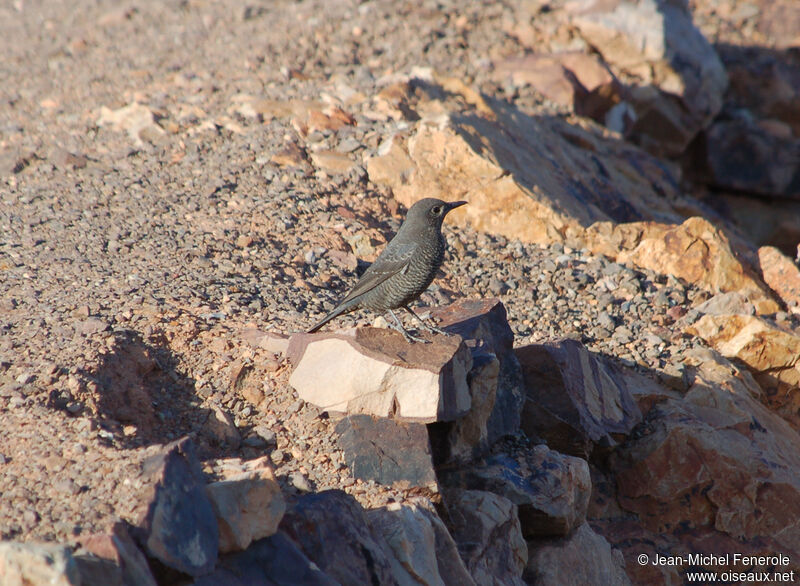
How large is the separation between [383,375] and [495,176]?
380 cm

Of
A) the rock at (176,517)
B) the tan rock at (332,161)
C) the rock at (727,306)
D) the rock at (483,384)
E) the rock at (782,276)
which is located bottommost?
the rock at (782,276)

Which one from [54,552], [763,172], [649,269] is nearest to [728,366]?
[649,269]

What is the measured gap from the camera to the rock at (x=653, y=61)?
12016 mm

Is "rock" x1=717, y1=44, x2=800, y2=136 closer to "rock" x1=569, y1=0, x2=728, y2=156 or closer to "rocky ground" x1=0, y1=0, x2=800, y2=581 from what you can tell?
"rocky ground" x1=0, y1=0, x2=800, y2=581

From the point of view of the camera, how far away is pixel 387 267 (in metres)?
5.16

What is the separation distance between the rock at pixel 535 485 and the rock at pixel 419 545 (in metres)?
0.61

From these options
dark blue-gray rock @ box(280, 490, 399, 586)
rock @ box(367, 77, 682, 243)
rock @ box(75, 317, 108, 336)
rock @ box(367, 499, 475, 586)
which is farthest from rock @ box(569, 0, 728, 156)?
dark blue-gray rock @ box(280, 490, 399, 586)

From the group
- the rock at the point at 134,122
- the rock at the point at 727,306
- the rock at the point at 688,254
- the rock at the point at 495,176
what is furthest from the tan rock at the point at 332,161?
the rock at the point at 727,306

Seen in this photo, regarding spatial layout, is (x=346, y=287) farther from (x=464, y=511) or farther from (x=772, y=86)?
(x=772, y=86)

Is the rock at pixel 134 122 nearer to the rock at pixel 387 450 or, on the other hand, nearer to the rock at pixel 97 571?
the rock at pixel 387 450

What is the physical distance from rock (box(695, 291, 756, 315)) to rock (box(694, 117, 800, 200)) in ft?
22.6

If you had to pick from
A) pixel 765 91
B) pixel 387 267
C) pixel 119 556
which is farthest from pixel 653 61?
pixel 119 556

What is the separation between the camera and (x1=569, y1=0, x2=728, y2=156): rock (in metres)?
12.0

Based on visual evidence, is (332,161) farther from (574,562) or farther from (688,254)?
(574,562)
